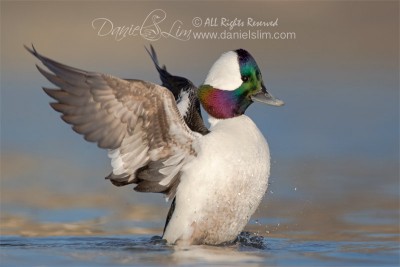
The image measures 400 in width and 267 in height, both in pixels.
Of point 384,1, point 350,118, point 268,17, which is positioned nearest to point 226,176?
point 350,118

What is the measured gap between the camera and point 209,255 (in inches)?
318

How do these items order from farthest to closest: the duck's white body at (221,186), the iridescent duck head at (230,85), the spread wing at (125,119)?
the iridescent duck head at (230,85) < the duck's white body at (221,186) < the spread wing at (125,119)

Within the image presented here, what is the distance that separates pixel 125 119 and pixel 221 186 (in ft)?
2.65

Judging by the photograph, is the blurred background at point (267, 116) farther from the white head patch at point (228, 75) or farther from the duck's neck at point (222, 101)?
the white head patch at point (228, 75)

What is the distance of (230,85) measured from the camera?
8617 millimetres

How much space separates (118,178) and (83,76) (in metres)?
0.82

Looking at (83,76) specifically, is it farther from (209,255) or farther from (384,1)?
(384,1)
